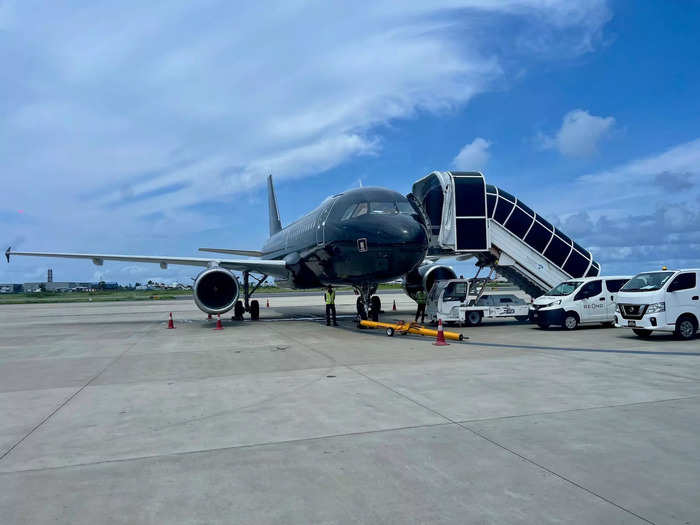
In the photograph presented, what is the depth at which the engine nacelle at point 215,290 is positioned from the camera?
17047 millimetres

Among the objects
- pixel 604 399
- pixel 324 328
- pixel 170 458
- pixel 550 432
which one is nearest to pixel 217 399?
pixel 170 458

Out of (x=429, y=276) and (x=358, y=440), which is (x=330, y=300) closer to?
(x=429, y=276)

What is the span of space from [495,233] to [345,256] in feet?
17.8

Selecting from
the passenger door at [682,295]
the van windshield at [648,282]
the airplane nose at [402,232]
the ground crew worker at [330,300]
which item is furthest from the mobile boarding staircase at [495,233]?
the passenger door at [682,295]

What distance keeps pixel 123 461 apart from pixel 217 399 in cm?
231

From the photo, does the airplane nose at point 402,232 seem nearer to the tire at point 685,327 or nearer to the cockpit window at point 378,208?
the cockpit window at point 378,208

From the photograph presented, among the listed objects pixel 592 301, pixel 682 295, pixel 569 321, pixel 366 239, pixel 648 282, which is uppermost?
pixel 366 239

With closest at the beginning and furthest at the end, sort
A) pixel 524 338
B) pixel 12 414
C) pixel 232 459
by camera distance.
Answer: pixel 232 459 → pixel 12 414 → pixel 524 338

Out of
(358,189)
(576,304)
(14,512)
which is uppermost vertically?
(358,189)

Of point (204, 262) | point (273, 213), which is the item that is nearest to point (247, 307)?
point (204, 262)

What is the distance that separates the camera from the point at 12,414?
6285 mm

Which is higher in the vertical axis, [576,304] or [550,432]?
[576,304]

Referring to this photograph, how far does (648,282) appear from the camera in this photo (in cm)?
1285

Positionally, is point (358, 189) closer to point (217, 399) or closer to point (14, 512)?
point (217, 399)
